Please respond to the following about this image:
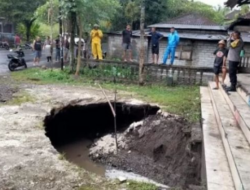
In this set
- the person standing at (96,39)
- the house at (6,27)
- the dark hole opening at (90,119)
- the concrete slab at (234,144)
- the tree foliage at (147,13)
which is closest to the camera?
the concrete slab at (234,144)

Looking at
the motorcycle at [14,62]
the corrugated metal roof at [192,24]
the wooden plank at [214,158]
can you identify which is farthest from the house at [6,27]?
the wooden plank at [214,158]

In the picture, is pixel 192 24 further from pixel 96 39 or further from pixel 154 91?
pixel 154 91

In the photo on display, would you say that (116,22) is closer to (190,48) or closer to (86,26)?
(86,26)

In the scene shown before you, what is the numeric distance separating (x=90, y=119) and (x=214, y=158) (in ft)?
19.5

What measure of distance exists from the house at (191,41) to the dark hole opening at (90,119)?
24.9 feet

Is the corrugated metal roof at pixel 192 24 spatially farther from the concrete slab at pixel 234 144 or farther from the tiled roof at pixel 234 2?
the concrete slab at pixel 234 144

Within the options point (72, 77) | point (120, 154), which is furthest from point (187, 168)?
point (72, 77)

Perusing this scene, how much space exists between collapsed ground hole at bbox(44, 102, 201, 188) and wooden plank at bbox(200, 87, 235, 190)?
18.7 inches

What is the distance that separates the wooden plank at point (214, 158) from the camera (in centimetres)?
397

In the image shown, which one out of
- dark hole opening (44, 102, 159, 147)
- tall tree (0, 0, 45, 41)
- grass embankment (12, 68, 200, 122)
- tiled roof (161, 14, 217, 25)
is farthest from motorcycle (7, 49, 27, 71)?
tall tree (0, 0, 45, 41)

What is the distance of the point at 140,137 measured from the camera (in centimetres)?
781

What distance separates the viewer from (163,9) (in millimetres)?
25484

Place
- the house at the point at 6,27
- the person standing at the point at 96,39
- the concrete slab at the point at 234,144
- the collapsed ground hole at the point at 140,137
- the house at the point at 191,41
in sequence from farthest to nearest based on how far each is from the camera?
the house at the point at 6,27
the house at the point at 191,41
the person standing at the point at 96,39
the collapsed ground hole at the point at 140,137
the concrete slab at the point at 234,144

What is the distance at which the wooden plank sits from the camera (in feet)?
13.0
